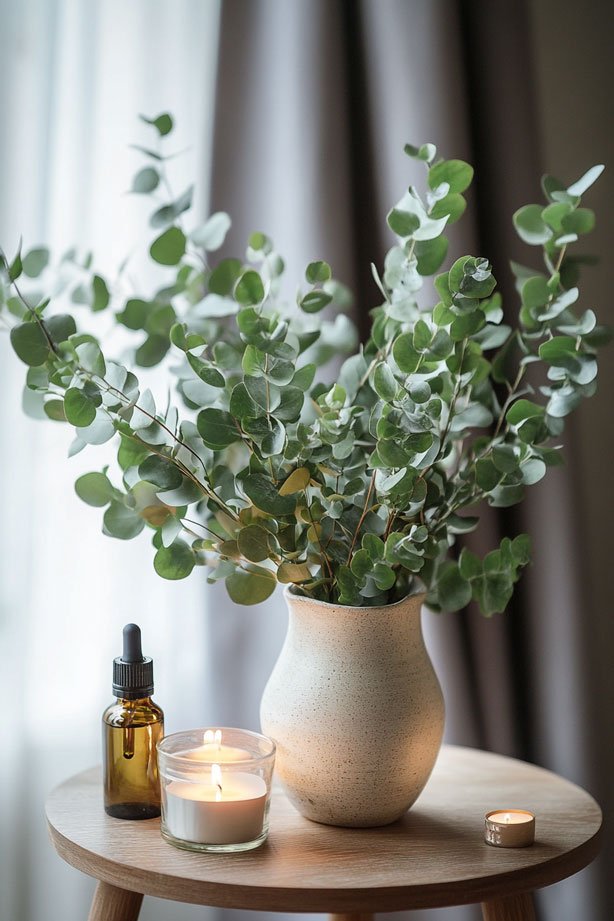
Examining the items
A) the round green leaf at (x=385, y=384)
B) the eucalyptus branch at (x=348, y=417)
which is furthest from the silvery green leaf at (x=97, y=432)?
the round green leaf at (x=385, y=384)

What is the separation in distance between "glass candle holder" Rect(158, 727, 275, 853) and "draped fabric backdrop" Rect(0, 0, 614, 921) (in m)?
0.37

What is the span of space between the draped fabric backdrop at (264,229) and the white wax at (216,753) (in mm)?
343

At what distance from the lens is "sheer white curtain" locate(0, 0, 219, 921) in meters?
1.12

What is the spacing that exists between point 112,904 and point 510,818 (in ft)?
1.12

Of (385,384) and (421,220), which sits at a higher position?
(421,220)

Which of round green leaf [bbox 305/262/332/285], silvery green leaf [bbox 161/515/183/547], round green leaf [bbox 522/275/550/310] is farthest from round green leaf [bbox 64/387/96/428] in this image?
round green leaf [bbox 522/275/550/310]

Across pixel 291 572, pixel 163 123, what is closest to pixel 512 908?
pixel 291 572

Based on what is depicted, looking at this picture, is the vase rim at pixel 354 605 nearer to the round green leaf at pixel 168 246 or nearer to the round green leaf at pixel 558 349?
the round green leaf at pixel 558 349

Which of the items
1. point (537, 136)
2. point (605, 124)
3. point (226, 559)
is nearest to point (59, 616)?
point (226, 559)

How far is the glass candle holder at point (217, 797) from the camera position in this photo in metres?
0.78

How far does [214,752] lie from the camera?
0.85 m

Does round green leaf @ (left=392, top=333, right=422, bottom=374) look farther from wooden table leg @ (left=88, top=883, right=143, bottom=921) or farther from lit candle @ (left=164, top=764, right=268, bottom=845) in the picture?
wooden table leg @ (left=88, top=883, right=143, bottom=921)

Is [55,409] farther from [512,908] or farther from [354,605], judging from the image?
[512,908]

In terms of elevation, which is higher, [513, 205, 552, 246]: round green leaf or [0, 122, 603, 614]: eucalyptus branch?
[513, 205, 552, 246]: round green leaf
